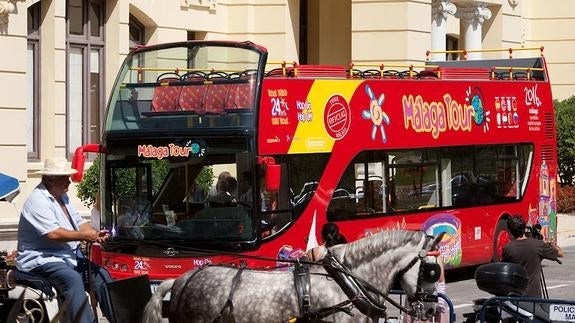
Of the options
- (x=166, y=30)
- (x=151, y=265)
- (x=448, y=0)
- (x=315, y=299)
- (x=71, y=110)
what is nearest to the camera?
(x=315, y=299)

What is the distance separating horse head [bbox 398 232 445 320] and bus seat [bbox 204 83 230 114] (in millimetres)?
6660

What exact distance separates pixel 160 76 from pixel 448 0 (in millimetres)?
16382

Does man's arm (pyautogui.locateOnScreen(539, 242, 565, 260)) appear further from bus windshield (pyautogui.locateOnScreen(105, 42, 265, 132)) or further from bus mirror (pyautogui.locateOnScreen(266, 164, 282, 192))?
bus windshield (pyautogui.locateOnScreen(105, 42, 265, 132))

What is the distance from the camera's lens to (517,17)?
36.0 metres

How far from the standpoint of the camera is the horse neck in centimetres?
995

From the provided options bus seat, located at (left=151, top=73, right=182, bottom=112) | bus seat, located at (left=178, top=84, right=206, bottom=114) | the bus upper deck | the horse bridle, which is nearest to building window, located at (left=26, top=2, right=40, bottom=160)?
the bus upper deck

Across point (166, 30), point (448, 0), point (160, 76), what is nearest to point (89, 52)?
point (166, 30)

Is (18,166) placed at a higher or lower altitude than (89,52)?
lower

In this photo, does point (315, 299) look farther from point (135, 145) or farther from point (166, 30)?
point (166, 30)

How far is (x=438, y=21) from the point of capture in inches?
1261

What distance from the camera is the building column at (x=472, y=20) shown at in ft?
111

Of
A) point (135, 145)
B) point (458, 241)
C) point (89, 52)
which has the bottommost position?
point (458, 241)

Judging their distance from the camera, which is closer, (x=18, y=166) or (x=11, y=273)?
(x=11, y=273)

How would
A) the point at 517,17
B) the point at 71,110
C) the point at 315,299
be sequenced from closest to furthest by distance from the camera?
the point at 315,299 < the point at 71,110 < the point at 517,17
